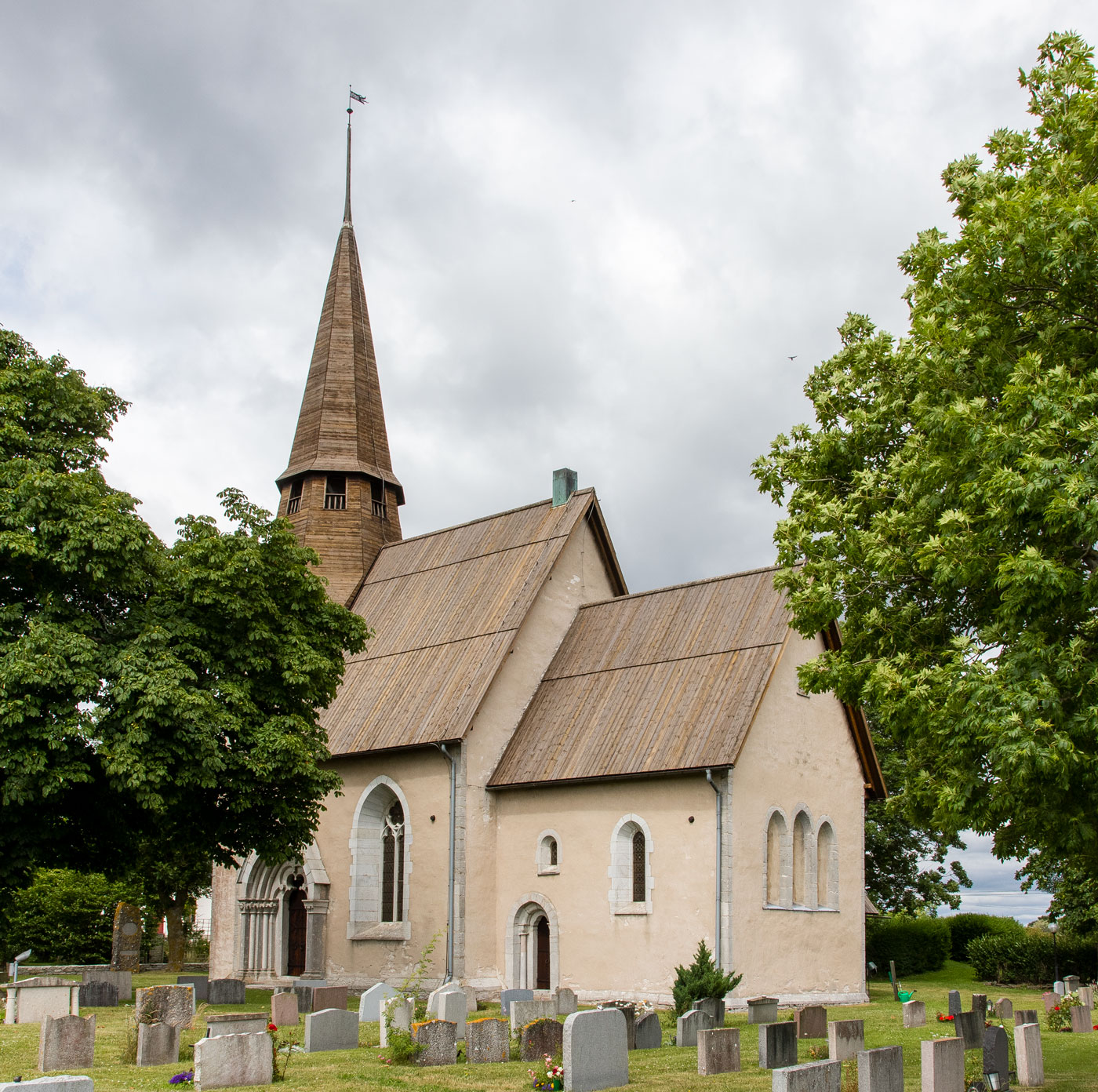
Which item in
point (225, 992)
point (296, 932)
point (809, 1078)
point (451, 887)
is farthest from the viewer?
point (296, 932)

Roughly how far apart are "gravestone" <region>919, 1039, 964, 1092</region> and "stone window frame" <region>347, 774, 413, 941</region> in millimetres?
15463

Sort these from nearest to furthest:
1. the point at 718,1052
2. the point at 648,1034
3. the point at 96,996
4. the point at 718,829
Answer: the point at 718,1052 < the point at 648,1034 < the point at 718,829 < the point at 96,996

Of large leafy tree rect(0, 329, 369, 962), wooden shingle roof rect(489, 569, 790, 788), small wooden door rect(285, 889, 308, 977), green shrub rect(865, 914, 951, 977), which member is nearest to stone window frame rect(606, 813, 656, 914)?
wooden shingle roof rect(489, 569, 790, 788)

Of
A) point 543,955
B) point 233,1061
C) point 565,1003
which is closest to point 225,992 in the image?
point 543,955

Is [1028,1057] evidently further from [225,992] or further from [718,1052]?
[225,992]

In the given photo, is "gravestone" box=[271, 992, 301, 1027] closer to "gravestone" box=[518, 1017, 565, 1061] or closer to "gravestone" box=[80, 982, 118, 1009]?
"gravestone" box=[518, 1017, 565, 1061]

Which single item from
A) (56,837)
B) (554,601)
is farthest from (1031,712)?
(554,601)

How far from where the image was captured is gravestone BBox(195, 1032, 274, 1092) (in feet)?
39.3

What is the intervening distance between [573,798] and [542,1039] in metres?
9.19

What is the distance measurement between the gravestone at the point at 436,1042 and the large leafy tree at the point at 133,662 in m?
6.12

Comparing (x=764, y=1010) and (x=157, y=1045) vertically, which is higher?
(x=157, y=1045)

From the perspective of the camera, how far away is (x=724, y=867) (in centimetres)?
2100

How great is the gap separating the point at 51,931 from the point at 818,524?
106 feet

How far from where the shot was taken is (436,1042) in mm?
14055
